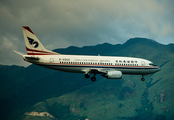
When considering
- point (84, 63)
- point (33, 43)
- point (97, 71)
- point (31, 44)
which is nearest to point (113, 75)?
point (97, 71)

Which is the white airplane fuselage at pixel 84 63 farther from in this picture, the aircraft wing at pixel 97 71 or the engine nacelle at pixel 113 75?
the engine nacelle at pixel 113 75

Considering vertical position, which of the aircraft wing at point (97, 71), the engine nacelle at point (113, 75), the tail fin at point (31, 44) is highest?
the tail fin at point (31, 44)

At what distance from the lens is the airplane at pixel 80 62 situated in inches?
2149

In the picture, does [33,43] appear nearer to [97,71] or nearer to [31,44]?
[31,44]

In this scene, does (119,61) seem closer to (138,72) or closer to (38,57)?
(138,72)

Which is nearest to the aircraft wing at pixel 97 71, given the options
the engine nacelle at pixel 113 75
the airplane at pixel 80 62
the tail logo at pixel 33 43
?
the airplane at pixel 80 62

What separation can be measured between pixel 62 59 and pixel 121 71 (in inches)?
654

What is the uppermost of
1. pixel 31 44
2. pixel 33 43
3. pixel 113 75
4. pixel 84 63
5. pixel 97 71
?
pixel 33 43

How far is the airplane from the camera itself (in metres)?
54.6

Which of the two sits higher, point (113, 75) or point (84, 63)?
point (84, 63)

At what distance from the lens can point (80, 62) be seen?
55.1 m

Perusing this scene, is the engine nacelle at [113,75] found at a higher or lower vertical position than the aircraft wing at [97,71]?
lower

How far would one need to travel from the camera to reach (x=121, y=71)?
190ft

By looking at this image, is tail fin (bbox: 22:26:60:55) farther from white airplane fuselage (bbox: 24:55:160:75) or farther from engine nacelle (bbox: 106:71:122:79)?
engine nacelle (bbox: 106:71:122:79)
